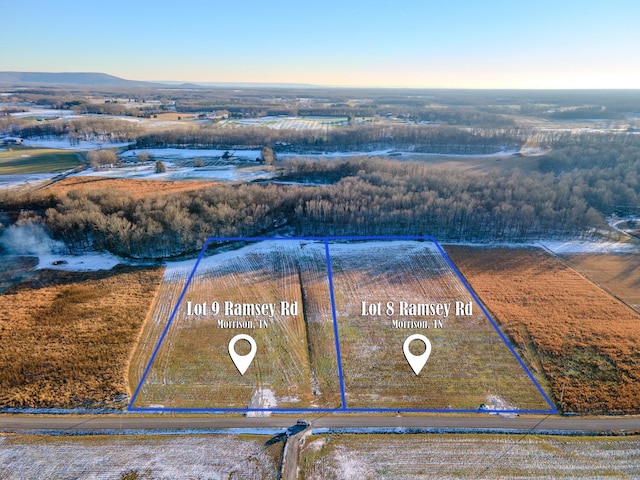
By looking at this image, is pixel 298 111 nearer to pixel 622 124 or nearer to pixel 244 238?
pixel 622 124

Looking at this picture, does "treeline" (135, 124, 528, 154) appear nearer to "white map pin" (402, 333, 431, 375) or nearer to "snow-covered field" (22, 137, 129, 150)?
"snow-covered field" (22, 137, 129, 150)

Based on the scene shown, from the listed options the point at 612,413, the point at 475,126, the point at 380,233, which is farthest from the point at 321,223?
the point at 475,126

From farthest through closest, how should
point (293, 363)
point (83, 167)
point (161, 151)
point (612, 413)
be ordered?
point (161, 151) < point (83, 167) < point (293, 363) < point (612, 413)

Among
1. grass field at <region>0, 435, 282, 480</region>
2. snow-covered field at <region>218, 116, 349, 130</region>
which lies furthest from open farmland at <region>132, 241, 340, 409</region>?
snow-covered field at <region>218, 116, 349, 130</region>

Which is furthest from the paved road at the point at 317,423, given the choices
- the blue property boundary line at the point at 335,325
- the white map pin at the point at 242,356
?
the white map pin at the point at 242,356

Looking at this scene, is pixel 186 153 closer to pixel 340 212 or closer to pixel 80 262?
pixel 80 262
